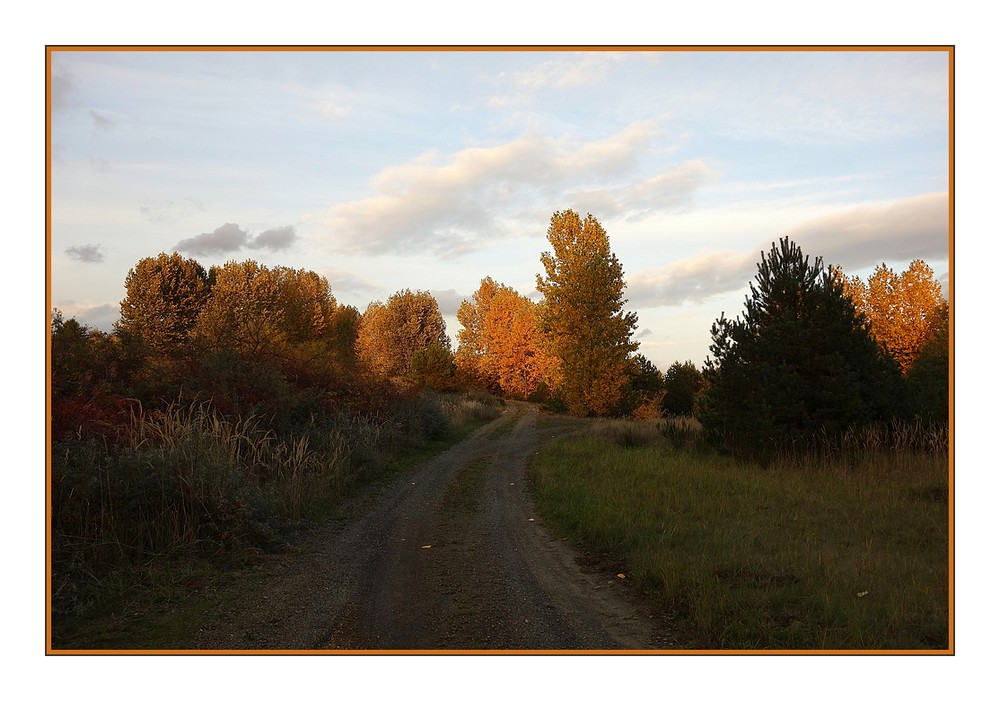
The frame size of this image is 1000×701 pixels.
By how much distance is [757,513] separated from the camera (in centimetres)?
816

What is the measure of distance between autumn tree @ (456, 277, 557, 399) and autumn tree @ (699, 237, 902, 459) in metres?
29.0

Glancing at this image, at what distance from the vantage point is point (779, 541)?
670cm

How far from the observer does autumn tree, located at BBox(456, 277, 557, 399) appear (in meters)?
43.9

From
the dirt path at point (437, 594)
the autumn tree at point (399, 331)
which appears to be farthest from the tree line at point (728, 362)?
the autumn tree at point (399, 331)

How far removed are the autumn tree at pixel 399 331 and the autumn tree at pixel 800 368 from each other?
37.6m

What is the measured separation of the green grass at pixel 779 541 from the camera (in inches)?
180

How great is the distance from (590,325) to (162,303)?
20.0m

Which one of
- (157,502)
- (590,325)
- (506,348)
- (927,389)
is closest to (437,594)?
(157,502)

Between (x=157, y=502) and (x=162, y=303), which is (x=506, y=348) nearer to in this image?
(x=162, y=303)

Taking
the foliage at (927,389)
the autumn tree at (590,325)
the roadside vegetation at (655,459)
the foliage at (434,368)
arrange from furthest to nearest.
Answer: the foliage at (434,368)
the autumn tree at (590,325)
the foliage at (927,389)
the roadside vegetation at (655,459)

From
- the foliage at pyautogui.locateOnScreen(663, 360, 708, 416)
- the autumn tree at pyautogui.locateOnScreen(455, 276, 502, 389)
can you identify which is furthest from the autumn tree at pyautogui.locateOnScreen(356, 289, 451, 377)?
the foliage at pyautogui.locateOnScreen(663, 360, 708, 416)

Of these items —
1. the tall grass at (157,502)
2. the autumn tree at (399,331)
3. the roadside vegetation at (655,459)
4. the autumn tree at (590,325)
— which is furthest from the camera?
the autumn tree at (399,331)

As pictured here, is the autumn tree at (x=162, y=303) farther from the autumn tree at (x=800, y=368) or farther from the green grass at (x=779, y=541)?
the autumn tree at (x=800, y=368)

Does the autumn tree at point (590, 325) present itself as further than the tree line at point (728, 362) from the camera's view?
Yes
